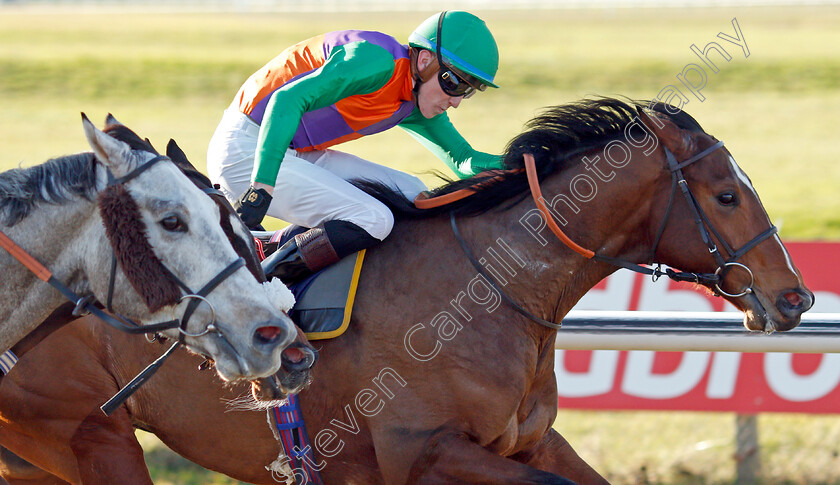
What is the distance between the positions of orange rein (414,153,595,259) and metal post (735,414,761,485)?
7.90 feet

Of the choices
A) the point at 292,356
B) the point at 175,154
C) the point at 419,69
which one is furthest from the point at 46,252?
the point at 419,69

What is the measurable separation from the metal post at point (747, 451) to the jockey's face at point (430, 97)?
271cm

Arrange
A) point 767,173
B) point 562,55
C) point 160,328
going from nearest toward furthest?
point 160,328 → point 767,173 → point 562,55

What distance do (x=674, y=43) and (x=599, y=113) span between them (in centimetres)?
3500

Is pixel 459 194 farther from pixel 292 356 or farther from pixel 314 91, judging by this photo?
pixel 292 356

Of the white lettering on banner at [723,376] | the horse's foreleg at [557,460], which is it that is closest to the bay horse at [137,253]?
the horse's foreleg at [557,460]

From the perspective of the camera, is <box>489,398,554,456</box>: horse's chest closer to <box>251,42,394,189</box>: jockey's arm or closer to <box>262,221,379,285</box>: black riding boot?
<box>262,221,379,285</box>: black riding boot

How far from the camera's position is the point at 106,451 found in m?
3.13

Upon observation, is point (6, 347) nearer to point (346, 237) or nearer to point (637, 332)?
point (346, 237)

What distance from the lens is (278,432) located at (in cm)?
308

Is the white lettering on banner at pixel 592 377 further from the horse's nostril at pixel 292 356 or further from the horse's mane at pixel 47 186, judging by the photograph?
the horse's mane at pixel 47 186

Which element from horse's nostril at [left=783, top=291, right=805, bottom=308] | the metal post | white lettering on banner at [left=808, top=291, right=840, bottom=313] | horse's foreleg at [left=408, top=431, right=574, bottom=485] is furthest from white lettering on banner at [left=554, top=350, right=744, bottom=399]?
horse's foreleg at [left=408, top=431, right=574, bottom=485]

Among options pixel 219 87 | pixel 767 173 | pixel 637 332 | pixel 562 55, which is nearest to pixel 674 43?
pixel 562 55

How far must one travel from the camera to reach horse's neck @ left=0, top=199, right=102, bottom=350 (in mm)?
2357
